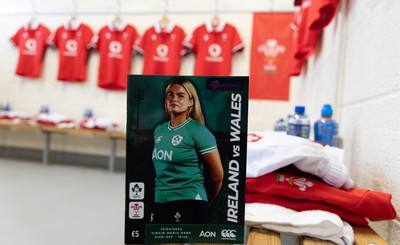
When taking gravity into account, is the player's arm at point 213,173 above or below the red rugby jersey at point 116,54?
below

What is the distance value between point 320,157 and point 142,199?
45cm

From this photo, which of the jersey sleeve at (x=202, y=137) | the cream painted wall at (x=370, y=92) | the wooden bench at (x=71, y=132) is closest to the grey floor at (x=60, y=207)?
the wooden bench at (x=71, y=132)

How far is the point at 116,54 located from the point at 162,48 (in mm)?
592

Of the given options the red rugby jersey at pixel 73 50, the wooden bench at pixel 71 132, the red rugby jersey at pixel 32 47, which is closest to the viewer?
the wooden bench at pixel 71 132

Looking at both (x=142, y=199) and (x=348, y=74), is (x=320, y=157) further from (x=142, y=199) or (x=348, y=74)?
(x=348, y=74)

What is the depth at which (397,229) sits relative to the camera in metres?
0.71

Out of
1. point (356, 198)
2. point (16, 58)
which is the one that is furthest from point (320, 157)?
point (16, 58)

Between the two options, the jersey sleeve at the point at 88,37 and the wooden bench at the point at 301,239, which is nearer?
the wooden bench at the point at 301,239

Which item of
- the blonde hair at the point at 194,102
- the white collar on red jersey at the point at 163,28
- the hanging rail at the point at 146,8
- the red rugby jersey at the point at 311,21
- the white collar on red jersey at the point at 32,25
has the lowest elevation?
the blonde hair at the point at 194,102

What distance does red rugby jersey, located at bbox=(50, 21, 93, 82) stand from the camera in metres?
3.52

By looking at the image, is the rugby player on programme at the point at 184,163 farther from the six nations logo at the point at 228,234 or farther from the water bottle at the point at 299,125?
the water bottle at the point at 299,125

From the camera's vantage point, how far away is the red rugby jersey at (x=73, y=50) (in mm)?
3521

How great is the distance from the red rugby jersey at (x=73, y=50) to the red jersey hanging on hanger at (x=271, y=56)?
6.81 ft

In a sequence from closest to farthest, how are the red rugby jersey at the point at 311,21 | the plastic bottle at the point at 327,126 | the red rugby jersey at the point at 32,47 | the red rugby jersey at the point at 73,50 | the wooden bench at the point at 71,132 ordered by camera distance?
the plastic bottle at the point at 327,126 → the red rugby jersey at the point at 311,21 → the wooden bench at the point at 71,132 → the red rugby jersey at the point at 73,50 → the red rugby jersey at the point at 32,47
